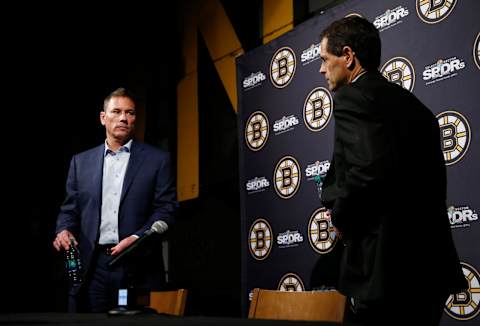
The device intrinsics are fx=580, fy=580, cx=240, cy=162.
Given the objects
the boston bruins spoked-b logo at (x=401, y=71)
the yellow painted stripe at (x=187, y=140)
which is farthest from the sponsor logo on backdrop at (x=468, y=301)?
the yellow painted stripe at (x=187, y=140)

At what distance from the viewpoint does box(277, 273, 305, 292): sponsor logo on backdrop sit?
10.5ft

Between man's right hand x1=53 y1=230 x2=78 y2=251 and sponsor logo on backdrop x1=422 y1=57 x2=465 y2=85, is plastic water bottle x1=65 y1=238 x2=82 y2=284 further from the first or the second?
sponsor logo on backdrop x1=422 y1=57 x2=465 y2=85

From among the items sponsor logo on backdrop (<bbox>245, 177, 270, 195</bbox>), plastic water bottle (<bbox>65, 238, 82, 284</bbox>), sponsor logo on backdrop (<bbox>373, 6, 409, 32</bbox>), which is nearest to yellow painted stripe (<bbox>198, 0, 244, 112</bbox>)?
sponsor logo on backdrop (<bbox>245, 177, 270, 195</bbox>)

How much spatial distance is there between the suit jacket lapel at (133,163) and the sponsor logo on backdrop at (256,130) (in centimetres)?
100

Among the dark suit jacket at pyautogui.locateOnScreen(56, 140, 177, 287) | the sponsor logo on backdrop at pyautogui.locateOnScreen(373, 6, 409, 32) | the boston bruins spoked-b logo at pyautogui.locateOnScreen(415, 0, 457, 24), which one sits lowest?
the dark suit jacket at pyautogui.locateOnScreen(56, 140, 177, 287)

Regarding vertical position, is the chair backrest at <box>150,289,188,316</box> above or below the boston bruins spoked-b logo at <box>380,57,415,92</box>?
below

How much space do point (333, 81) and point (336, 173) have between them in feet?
1.23

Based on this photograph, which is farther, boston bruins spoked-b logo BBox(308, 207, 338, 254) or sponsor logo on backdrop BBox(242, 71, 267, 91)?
sponsor logo on backdrop BBox(242, 71, 267, 91)

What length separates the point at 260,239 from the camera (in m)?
3.54

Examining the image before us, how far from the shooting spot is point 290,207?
131 inches

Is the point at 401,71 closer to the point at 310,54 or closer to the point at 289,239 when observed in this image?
the point at 310,54

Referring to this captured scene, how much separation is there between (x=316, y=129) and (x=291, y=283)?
874mm

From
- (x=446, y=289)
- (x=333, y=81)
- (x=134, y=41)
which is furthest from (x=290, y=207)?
(x=134, y=41)

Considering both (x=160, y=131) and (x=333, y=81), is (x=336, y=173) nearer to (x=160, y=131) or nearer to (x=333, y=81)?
(x=333, y=81)
